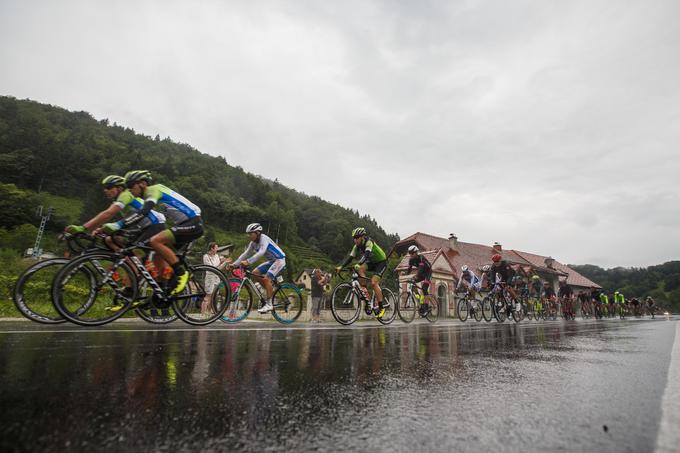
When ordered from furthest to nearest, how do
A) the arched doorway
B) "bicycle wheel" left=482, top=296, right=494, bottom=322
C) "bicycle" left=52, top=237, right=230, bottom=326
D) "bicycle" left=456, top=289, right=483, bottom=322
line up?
the arched doorway
"bicycle" left=456, top=289, right=483, bottom=322
"bicycle wheel" left=482, top=296, right=494, bottom=322
"bicycle" left=52, top=237, right=230, bottom=326

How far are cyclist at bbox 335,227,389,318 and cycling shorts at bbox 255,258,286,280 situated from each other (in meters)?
1.52

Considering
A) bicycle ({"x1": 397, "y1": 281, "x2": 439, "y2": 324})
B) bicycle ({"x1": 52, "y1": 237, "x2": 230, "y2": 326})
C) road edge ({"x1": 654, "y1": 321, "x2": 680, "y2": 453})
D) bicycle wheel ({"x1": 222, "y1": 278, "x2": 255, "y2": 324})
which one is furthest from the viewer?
bicycle ({"x1": 397, "y1": 281, "x2": 439, "y2": 324})

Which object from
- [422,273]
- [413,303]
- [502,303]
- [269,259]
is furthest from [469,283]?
[269,259]

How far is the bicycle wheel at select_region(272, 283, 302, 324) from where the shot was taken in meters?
8.39

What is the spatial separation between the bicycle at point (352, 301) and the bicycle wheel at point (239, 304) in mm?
2004

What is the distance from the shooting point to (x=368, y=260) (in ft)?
31.0

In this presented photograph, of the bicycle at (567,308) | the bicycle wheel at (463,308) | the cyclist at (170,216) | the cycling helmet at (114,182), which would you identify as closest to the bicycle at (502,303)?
the bicycle wheel at (463,308)

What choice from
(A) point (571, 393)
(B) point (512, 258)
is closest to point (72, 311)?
(A) point (571, 393)

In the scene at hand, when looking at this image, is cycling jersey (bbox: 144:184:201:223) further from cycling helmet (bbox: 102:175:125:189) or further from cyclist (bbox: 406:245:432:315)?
cyclist (bbox: 406:245:432:315)

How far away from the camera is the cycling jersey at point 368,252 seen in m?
9.22

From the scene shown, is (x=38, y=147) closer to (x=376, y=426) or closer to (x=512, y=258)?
(x=512, y=258)

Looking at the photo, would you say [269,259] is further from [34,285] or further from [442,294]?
[442,294]

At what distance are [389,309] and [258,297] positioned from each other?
151 inches

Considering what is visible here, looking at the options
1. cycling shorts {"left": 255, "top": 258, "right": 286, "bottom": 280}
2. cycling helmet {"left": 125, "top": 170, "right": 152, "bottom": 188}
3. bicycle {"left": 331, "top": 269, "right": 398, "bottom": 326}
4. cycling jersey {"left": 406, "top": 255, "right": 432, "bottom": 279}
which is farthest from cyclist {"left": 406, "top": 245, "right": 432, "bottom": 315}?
cycling helmet {"left": 125, "top": 170, "right": 152, "bottom": 188}
